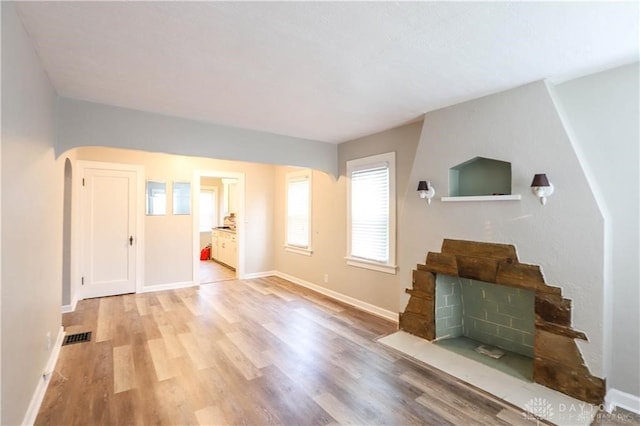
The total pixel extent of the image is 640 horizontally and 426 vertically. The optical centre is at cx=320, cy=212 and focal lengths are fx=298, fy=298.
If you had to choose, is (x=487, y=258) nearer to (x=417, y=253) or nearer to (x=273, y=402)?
(x=417, y=253)

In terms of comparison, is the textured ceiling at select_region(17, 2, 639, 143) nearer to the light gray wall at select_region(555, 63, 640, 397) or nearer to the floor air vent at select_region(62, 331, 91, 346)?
the light gray wall at select_region(555, 63, 640, 397)

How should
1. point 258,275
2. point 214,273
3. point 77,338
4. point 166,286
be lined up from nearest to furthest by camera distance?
point 77,338, point 166,286, point 258,275, point 214,273

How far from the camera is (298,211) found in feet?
19.8

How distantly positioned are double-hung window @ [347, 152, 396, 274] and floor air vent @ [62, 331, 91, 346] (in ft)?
11.4

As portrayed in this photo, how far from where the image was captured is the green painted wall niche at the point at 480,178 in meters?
3.01

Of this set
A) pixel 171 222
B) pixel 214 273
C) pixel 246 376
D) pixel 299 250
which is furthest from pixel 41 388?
pixel 214 273

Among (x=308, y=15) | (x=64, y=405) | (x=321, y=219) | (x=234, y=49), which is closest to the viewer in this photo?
(x=308, y=15)

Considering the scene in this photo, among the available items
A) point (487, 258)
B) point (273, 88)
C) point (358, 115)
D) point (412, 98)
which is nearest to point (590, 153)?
point (487, 258)

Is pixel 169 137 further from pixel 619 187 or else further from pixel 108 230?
pixel 619 187

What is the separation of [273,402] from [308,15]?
268cm

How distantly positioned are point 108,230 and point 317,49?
4.86 meters

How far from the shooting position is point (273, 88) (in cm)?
274

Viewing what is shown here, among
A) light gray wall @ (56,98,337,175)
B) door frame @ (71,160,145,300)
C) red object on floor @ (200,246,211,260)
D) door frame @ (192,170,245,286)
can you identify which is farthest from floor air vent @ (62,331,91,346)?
red object on floor @ (200,246,211,260)

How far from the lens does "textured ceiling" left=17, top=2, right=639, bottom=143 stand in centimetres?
167
